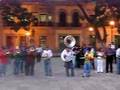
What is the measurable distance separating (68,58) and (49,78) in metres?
1.56

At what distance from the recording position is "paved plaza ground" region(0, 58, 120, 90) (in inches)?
976

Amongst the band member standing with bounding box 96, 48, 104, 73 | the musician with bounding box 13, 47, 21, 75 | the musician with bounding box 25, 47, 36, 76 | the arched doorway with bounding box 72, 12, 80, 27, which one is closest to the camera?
the musician with bounding box 25, 47, 36, 76

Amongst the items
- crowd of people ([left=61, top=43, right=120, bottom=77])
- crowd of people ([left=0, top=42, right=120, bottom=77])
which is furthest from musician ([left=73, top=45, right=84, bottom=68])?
crowd of people ([left=0, top=42, right=120, bottom=77])

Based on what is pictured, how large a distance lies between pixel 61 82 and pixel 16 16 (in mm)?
43258

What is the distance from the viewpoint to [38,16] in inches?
2904

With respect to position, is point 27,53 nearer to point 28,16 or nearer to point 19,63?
point 19,63

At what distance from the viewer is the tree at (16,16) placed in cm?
6806

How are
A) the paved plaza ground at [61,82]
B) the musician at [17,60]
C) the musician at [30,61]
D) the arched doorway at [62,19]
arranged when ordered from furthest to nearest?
the arched doorway at [62,19] < the musician at [17,60] < the musician at [30,61] < the paved plaza ground at [61,82]

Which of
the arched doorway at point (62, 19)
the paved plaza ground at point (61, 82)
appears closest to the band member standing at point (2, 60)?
the paved plaza ground at point (61, 82)

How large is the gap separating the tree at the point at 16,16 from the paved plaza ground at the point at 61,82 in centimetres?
3724

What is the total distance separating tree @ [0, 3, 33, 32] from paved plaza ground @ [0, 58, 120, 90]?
Answer: 37239mm

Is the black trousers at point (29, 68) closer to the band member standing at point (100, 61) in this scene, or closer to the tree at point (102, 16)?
the band member standing at point (100, 61)

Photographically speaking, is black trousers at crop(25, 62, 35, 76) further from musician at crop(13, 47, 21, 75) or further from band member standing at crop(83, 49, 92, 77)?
band member standing at crop(83, 49, 92, 77)

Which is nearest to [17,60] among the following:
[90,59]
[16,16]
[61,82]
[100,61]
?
[90,59]
